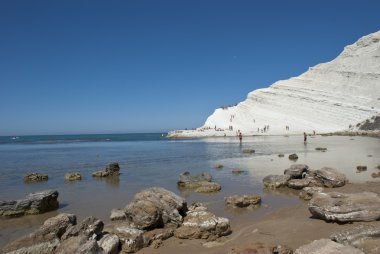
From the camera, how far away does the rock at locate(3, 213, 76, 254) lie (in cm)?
684

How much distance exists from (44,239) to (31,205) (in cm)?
451

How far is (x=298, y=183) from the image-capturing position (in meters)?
13.6

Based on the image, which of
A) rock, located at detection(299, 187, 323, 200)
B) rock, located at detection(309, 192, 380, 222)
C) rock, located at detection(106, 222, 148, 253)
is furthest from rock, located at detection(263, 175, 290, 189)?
rock, located at detection(106, 222, 148, 253)

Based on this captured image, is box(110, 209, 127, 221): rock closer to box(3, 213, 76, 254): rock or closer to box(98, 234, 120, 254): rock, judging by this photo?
box(3, 213, 76, 254): rock

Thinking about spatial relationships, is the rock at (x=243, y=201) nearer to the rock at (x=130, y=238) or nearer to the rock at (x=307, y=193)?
the rock at (x=307, y=193)

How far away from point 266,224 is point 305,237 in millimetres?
1445

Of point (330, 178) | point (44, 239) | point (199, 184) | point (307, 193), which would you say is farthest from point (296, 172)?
point (44, 239)

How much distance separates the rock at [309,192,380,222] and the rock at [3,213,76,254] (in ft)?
18.6

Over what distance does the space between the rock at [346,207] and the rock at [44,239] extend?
5.66 metres

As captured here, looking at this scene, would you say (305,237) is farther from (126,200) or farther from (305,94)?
(305,94)

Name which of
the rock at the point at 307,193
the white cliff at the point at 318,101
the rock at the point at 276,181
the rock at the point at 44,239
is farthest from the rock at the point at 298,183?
the white cliff at the point at 318,101

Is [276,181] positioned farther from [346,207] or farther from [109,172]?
[109,172]

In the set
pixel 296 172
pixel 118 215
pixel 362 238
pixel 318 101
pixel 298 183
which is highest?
pixel 318 101

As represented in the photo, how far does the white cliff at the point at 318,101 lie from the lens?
69062 millimetres
